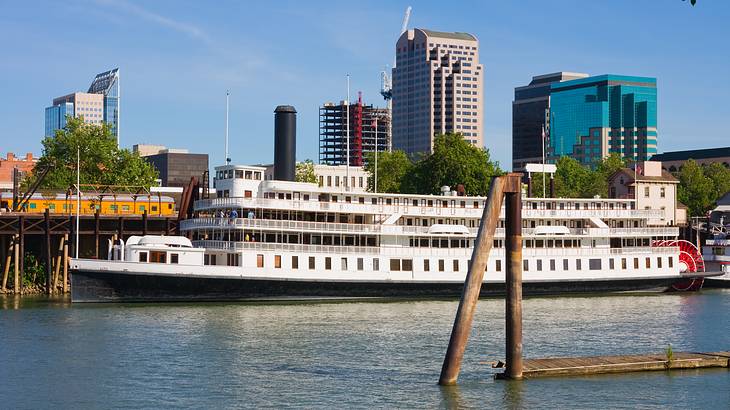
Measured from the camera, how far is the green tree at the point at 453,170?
9812 cm

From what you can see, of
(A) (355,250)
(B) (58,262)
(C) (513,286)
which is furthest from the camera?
(B) (58,262)

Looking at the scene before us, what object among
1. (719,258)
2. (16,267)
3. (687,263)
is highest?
(719,258)

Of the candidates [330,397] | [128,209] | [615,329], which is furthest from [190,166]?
[330,397]

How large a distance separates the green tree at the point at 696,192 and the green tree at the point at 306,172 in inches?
1720

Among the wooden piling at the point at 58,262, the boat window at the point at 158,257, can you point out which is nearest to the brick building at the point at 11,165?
the wooden piling at the point at 58,262

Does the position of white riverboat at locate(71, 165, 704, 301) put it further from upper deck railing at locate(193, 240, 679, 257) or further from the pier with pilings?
the pier with pilings

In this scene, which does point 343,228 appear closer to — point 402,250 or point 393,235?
point 393,235

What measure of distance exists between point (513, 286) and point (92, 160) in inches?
2808

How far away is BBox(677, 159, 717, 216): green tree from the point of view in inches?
4850

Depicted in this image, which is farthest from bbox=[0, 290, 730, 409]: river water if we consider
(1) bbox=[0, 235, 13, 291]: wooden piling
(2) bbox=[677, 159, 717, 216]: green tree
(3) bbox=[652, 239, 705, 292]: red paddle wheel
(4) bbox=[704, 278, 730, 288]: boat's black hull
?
(2) bbox=[677, 159, 717, 216]: green tree

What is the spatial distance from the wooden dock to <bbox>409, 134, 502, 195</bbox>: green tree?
209ft

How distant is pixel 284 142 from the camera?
65125 millimetres

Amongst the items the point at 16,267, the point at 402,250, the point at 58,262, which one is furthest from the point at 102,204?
the point at 402,250

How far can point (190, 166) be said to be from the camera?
6757 inches
